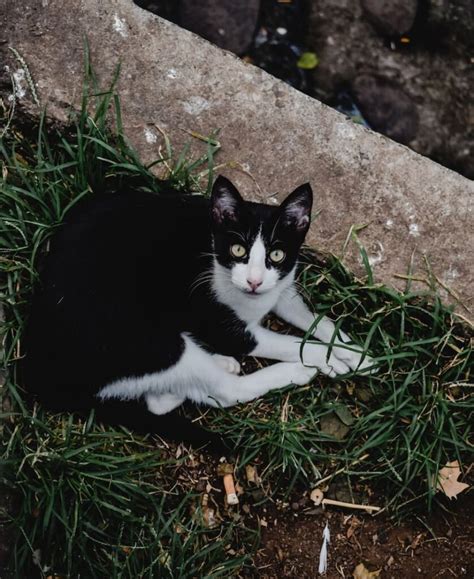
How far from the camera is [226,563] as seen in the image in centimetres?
280

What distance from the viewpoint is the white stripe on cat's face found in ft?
8.06

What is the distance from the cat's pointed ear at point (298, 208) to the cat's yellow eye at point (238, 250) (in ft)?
0.53

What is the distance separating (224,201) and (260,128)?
0.72 metres

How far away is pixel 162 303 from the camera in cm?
271

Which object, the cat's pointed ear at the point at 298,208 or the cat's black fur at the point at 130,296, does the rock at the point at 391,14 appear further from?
the cat's pointed ear at the point at 298,208

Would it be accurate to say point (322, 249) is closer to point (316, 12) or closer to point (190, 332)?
point (190, 332)

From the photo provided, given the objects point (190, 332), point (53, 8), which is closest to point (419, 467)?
point (190, 332)

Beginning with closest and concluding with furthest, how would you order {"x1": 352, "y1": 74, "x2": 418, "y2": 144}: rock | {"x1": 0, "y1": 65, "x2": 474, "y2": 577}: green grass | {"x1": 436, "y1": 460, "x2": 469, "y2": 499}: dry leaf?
{"x1": 0, "y1": 65, "x2": 474, "y2": 577}: green grass → {"x1": 436, "y1": 460, "x2": 469, "y2": 499}: dry leaf → {"x1": 352, "y1": 74, "x2": 418, "y2": 144}: rock

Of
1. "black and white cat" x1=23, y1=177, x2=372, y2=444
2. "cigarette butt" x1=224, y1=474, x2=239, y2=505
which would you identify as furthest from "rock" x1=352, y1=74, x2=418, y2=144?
"cigarette butt" x1=224, y1=474, x2=239, y2=505

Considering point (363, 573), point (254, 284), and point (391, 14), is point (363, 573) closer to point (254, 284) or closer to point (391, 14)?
point (254, 284)

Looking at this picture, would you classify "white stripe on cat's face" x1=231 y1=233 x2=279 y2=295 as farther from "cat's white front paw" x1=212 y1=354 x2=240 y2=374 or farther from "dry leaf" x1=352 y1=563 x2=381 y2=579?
"dry leaf" x1=352 y1=563 x2=381 y2=579

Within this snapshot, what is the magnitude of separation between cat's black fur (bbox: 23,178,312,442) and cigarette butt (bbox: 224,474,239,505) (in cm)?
28

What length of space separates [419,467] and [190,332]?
3.35 feet

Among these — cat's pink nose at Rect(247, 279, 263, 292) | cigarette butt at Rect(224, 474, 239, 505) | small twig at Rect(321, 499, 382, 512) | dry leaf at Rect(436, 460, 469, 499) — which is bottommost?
cigarette butt at Rect(224, 474, 239, 505)
